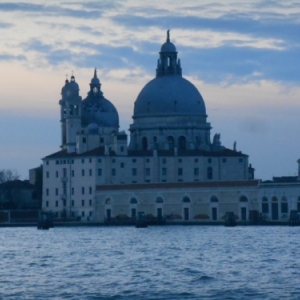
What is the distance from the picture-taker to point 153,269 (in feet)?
151

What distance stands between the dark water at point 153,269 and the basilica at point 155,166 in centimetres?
3335

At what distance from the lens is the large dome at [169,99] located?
114 meters

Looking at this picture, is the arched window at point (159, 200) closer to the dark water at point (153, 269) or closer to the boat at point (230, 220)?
the boat at point (230, 220)

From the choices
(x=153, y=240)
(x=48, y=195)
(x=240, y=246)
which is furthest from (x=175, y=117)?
(x=240, y=246)

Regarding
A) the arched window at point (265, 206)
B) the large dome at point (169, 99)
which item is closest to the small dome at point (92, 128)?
the large dome at point (169, 99)

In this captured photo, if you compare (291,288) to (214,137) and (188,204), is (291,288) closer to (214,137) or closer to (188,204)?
(188,204)

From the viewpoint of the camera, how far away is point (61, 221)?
10506 centimetres

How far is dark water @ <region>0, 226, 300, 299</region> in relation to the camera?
3912cm

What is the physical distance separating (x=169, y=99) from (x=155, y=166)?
6084 millimetres

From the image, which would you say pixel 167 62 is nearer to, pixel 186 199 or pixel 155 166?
pixel 155 166

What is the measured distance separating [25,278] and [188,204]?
2307 inches

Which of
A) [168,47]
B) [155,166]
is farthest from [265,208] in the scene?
[168,47]

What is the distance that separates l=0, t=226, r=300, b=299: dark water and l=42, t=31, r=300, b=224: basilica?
33348 mm

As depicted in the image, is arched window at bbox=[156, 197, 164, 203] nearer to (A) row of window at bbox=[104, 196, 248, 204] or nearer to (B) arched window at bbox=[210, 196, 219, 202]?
(A) row of window at bbox=[104, 196, 248, 204]
